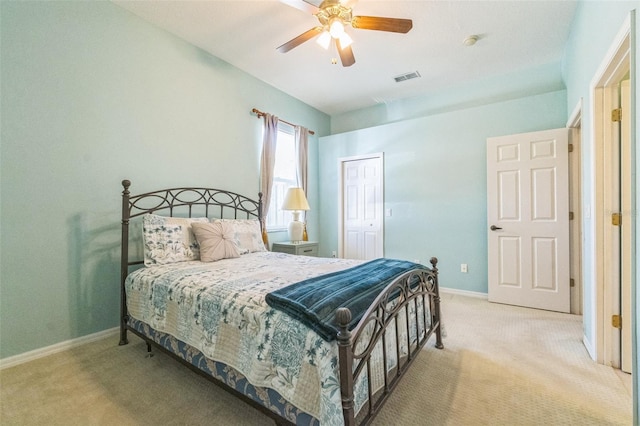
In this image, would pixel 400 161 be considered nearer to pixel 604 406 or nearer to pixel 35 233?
pixel 604 406

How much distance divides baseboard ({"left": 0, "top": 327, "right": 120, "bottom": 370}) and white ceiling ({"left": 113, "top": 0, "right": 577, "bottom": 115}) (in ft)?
9.99

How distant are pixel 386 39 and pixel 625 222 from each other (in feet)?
8.74

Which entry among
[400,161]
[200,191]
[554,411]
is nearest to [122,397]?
[200,191]

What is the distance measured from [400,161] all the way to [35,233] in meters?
4.20

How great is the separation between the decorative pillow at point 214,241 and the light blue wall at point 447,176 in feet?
8.66

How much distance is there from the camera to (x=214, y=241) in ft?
8.16

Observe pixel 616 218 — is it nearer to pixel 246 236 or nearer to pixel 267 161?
pixel 246 236

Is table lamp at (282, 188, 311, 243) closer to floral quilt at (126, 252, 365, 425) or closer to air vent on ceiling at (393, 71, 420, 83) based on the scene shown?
floral quilt at (126, 252, 365, 425)

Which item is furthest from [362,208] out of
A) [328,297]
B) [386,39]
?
[328,297]

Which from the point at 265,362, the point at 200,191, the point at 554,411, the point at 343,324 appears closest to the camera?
the point at 343,324

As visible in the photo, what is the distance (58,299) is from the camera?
2.21 meters

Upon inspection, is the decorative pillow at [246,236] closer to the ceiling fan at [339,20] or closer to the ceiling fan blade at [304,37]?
the ceiling fan blade at [304,37]

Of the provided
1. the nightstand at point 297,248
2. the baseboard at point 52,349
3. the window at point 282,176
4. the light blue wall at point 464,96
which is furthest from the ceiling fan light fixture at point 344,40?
the baseboard at point 52,349

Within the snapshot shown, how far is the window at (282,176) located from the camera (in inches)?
167
